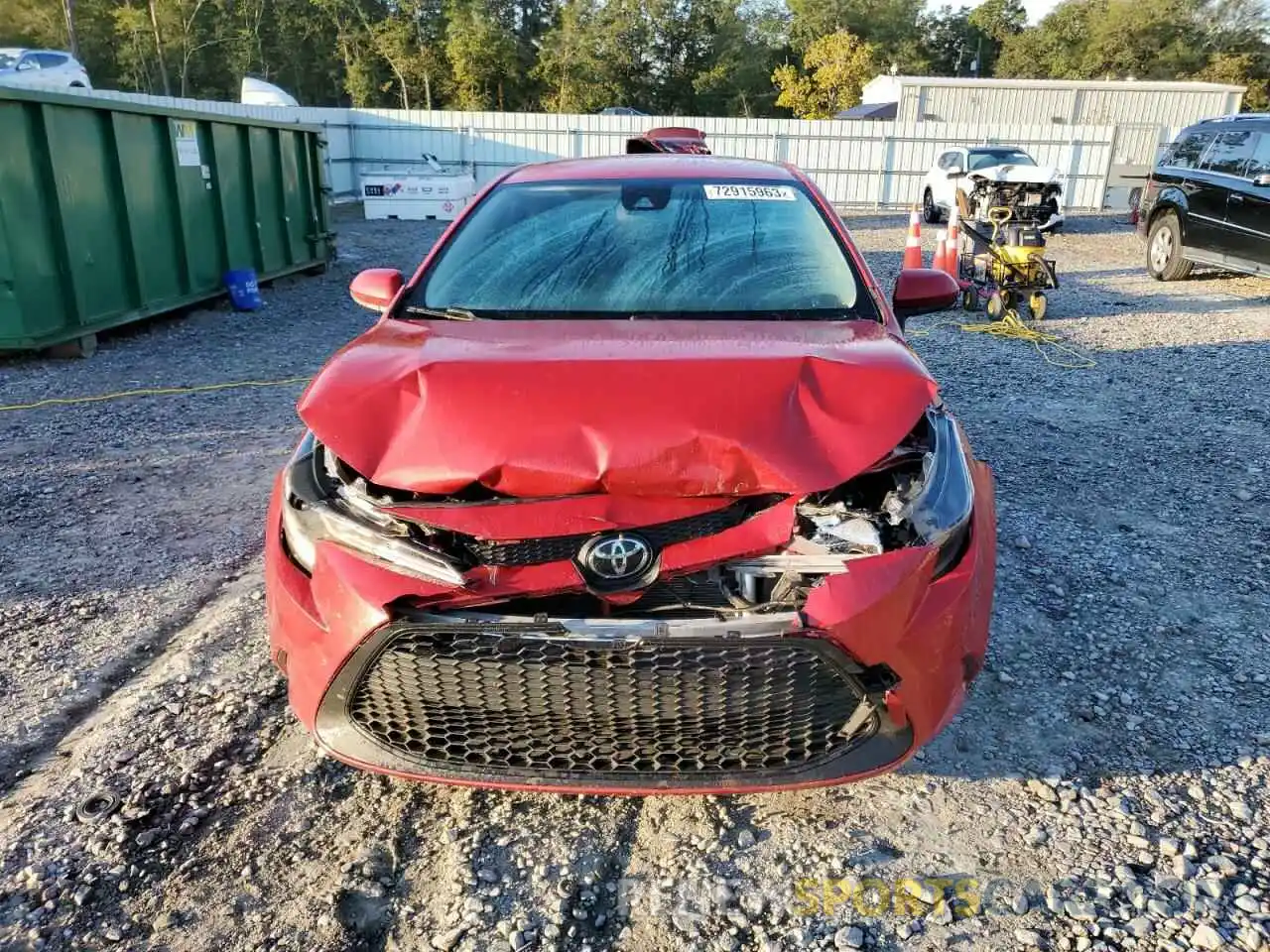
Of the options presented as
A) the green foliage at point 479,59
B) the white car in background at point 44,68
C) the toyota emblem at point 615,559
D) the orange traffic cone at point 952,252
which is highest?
the green foliage at point 479,59

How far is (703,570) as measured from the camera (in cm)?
208

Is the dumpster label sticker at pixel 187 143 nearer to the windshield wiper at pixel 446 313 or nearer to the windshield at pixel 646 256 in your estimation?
the windshield at pixel 646 256

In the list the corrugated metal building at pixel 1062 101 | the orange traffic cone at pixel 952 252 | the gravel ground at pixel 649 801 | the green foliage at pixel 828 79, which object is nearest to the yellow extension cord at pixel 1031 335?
the orange traffic cone at pixel 952 252

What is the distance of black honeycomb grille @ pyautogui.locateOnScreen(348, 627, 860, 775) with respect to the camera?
2.03 meters

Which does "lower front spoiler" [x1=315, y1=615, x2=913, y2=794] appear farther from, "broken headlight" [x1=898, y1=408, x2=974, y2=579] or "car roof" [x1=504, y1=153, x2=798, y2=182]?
"car roof" [x1=504, y1=153, x2=798, y2=182]

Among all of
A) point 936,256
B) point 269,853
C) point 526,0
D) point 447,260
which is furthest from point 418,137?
point 526,0

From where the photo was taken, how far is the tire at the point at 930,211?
19062 mm

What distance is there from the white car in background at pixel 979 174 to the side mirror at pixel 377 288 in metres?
13.2

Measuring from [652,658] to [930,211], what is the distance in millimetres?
19257

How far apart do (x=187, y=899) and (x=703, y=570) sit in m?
1.43

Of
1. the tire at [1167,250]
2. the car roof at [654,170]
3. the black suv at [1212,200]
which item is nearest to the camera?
the car roof at [654,170]

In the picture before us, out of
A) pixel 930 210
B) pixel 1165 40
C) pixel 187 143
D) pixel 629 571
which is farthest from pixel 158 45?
pixel 1165 40

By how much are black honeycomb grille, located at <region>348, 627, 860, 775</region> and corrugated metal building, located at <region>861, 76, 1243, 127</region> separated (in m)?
32.0

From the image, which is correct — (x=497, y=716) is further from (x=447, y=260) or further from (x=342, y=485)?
(x=447, y=260)
